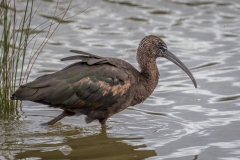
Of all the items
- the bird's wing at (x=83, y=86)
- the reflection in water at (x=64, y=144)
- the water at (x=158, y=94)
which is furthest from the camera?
the bird's wing at (x=83, y=86)

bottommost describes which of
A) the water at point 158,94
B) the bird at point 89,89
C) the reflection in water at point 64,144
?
the reflection in water at point 64,144

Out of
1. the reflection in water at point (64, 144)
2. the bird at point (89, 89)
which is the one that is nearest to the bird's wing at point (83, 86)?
the bird at point (89, 89)

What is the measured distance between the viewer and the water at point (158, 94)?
805 centimetres

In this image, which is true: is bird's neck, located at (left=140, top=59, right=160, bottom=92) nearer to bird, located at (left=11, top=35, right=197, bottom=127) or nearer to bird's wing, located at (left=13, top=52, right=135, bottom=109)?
bird, located at (left=11, top=35, right=197, bottom=127)

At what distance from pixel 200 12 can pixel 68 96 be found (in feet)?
21.7

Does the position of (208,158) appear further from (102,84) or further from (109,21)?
(109,21)

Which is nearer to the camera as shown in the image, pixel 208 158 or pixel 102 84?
pixel 208 158

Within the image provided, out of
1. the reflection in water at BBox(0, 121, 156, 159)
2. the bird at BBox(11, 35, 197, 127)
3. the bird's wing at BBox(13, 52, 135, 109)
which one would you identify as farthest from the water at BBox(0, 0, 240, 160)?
the bird's wing at BBox(13, 52, 135, 109)

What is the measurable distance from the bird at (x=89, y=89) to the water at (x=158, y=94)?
32 centimetres

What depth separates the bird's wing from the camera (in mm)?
8281

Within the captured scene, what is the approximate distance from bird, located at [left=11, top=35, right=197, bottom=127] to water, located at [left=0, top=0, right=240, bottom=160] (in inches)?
12.6

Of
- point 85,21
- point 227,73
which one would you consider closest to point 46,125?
point 227,73

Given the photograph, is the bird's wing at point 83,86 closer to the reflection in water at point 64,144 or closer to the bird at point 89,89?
the bird at point 89,89

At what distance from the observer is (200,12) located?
1440 cm
